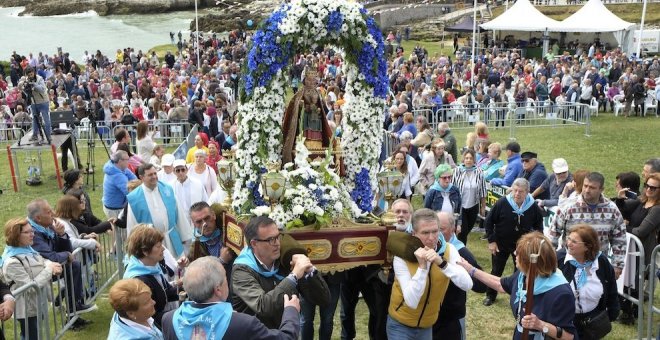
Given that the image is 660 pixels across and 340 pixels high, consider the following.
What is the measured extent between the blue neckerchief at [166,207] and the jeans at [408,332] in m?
3.91

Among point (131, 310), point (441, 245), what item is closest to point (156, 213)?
point (131, 310)

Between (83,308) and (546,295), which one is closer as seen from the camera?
(546,295)

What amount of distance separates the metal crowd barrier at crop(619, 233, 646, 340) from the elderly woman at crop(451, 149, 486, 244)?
9.41ft

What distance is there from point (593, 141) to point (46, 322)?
16712 mm

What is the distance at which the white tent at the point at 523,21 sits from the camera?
3531 cm

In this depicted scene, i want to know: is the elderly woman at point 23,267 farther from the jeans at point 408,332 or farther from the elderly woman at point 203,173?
the elderly woman at point 203,173

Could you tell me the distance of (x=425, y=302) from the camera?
18.3 ft

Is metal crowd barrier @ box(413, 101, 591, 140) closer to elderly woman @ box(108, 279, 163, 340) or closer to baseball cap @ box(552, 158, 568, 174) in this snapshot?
baseball cap @ box(552, 158, 568, 174)

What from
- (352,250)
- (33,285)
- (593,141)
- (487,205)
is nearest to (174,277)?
(33,285)

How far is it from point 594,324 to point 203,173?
626 cm

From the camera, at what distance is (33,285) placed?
6633 mm

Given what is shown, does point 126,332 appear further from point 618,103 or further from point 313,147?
point 618,103

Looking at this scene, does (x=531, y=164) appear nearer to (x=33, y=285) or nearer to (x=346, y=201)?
(x=346, y=201)

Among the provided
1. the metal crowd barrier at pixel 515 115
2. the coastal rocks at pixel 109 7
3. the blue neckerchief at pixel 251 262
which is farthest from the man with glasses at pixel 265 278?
the coastal rocks at pixel 109 7
